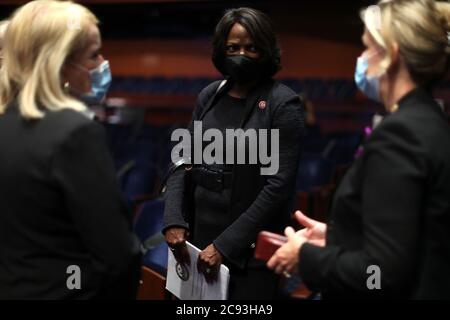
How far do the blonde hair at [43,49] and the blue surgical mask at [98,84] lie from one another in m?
0.10

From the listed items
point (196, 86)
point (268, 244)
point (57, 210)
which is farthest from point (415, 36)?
point (196, 86)

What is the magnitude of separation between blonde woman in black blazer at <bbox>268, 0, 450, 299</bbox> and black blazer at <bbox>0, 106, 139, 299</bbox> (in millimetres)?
474

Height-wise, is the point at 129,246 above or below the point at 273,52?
below

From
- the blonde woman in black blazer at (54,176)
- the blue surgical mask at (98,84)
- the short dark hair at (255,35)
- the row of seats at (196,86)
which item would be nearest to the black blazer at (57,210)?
the blonde woman in black blazer at (54,176)

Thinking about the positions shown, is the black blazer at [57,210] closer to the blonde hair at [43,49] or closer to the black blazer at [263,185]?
the blonde hair at [43,49]

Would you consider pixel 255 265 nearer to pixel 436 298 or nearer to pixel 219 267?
pixel 219 267

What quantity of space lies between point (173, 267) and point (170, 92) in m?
9.53

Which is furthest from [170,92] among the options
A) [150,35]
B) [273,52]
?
[273,52]

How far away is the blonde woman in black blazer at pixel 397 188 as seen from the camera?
1184 millimetres

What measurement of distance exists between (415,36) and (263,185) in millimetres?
835

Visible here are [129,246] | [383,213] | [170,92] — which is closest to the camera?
[383,213]

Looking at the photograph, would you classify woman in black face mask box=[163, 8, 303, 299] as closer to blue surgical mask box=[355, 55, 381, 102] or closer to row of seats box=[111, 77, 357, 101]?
blue surgical mask box=[355, 55, 381, 102]

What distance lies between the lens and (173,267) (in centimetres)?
202

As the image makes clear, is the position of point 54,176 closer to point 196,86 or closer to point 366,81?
point 366,81
